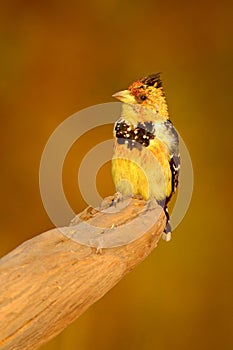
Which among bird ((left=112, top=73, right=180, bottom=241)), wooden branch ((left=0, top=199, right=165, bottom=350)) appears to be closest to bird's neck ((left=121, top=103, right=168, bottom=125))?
bird ((left=112, top=73, right=180, bottom=241))

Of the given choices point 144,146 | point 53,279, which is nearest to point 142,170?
point 144,146

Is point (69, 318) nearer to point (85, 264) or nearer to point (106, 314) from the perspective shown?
point (85, 264)

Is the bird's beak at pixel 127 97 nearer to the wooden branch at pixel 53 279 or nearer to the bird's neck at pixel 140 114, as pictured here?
the bird's neck at pixel 140 114

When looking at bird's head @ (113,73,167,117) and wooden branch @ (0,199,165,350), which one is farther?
bird's head @ (113,73,167,117)

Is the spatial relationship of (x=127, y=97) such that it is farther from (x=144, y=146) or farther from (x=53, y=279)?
(x=53, y=279)

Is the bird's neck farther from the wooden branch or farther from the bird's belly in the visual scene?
the wooden branch

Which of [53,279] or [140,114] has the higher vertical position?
[140,114]

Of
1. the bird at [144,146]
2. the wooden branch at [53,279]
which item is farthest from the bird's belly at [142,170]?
the wooden branch at [53,279]

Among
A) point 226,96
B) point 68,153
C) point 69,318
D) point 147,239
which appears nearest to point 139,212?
point 147,239
